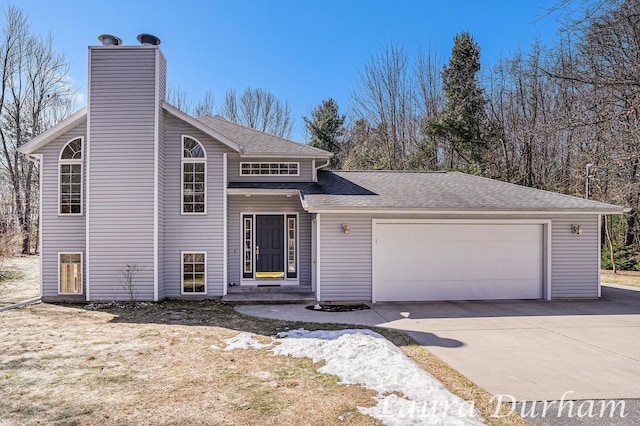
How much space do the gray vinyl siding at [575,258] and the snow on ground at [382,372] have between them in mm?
6250

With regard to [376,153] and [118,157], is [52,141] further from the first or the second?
[376,153]

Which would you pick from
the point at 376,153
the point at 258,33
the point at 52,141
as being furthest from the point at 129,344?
the point at 376,153

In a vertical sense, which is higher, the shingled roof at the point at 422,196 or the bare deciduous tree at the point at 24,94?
the bare deciduous tree at the point at 24,94

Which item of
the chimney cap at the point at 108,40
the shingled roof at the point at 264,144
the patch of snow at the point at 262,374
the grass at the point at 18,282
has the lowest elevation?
the grass at the point at 18,282

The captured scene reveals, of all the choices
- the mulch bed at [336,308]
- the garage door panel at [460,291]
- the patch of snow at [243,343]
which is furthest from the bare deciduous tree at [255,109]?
the patch of snow at [243,343]

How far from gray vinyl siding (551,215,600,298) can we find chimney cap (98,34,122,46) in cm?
1170

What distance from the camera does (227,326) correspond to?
23.5ft

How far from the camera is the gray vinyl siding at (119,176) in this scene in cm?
936

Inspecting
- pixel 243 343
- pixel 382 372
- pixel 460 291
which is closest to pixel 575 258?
pixel 460 291

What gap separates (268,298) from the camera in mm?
9445

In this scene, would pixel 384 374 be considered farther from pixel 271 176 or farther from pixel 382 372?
pixel 271 176

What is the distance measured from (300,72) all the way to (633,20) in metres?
17.4

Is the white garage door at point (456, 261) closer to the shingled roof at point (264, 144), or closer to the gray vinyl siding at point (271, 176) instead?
the gray vinyl siding at point (271, 176)

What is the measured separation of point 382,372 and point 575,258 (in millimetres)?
7848
